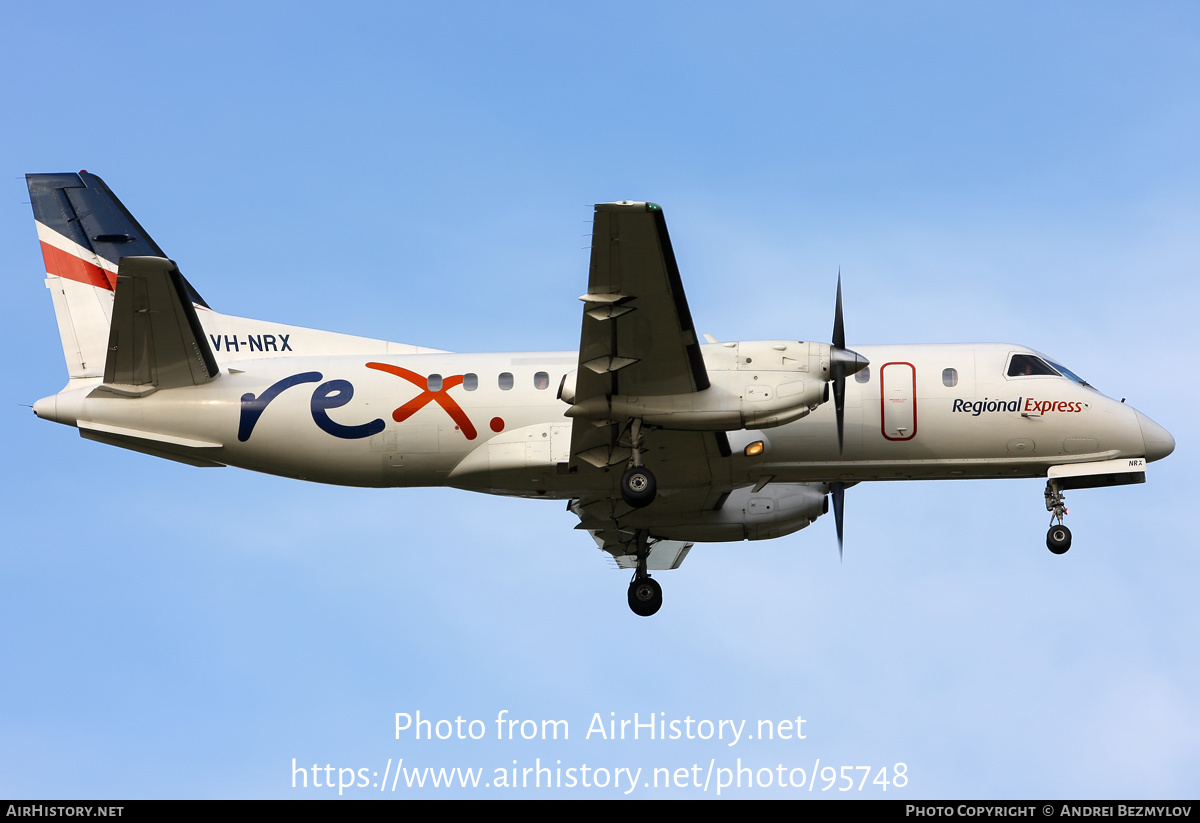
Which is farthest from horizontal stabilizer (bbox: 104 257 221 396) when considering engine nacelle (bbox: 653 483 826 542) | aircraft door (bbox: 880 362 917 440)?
aircraft door (bbox: 880 362 917 440)

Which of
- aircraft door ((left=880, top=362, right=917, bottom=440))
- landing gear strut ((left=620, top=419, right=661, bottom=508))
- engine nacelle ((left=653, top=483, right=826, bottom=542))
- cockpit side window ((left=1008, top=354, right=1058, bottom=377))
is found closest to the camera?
landing gear strut ((left=620, top=419, right=661, bottom=508))

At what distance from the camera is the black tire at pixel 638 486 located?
19.9 meters

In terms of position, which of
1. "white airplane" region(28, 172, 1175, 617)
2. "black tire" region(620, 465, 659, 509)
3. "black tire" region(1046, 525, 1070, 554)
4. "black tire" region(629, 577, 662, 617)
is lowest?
"black tire" region(629, 577, 662, 617)

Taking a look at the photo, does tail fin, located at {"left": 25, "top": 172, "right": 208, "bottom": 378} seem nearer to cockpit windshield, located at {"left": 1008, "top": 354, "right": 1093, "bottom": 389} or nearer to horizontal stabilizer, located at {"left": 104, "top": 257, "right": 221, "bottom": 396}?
horizontal stabilizer, located at {"left": 104, "top": 257, "right": 221, "bottom": 396}

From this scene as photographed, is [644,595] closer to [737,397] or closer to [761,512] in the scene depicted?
[761,512]

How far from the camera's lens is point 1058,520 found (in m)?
22.0

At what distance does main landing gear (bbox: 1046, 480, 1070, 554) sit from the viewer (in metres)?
21.8

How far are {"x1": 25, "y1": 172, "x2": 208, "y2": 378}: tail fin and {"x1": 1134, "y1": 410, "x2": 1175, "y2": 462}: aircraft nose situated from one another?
16.4m

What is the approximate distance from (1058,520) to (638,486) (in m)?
7.36

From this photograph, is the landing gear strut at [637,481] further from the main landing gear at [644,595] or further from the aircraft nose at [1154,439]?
the aircraft nose at [1154,439]

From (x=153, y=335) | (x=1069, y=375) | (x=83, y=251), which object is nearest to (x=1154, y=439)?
(x=1069, y=375)

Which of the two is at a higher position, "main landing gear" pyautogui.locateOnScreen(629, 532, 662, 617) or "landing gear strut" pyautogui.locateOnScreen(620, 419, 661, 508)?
"landing gear strut" pyautogui.locateOnScreen(620, 419, 661, 508)

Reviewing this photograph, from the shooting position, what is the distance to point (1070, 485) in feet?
72.5
